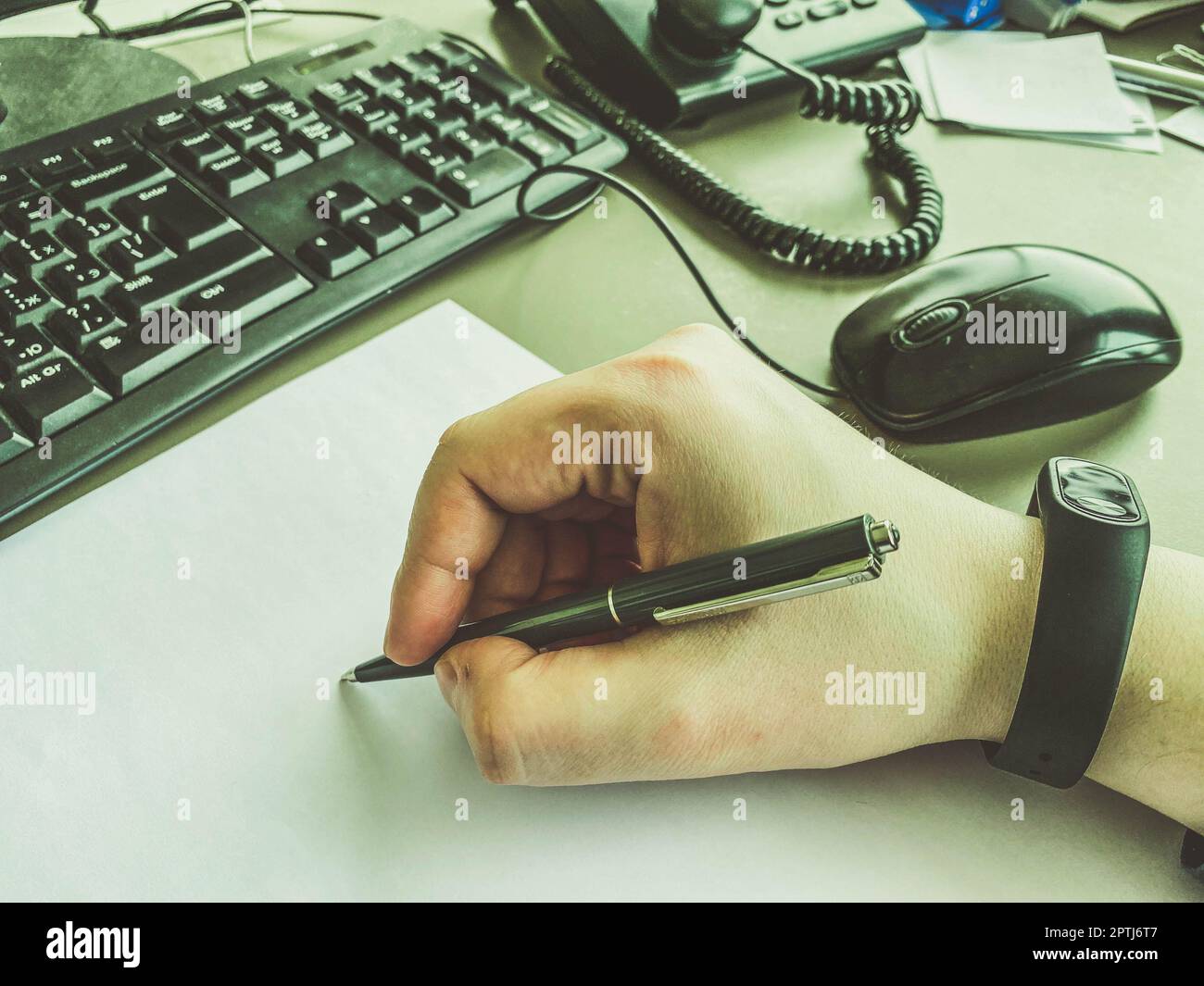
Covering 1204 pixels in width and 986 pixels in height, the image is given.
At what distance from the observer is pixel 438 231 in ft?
1.90

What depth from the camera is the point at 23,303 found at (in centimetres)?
47

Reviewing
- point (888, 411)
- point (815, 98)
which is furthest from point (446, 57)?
point (888, 411)

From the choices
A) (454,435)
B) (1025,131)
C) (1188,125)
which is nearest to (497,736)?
(454,435)

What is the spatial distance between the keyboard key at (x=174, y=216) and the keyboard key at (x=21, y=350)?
93mm

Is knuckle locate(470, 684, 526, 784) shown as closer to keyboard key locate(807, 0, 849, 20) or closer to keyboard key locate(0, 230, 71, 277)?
keyboard key locate(0, 230, 71, 277)

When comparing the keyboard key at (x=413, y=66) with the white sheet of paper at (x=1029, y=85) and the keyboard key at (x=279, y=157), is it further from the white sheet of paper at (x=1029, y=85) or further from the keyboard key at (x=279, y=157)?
the white sheet of paper at (x=1029, y=85)

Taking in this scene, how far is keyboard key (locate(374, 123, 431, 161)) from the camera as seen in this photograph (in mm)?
604

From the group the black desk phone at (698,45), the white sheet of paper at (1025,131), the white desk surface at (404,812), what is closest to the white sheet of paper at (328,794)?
the white desk surface at (404,812)

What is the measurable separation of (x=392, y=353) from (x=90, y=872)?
30 centimetres

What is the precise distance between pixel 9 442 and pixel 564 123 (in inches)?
16.1

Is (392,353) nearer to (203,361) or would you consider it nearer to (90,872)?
(203,361)

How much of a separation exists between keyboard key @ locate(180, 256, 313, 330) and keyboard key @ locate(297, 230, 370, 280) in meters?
0.01

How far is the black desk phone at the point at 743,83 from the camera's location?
0.62 meters

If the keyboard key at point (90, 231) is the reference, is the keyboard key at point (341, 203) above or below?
above
